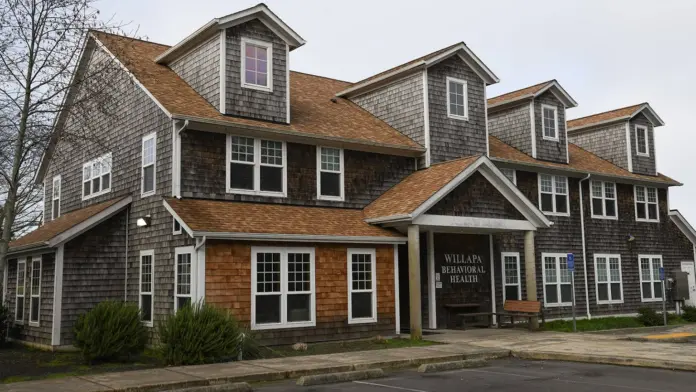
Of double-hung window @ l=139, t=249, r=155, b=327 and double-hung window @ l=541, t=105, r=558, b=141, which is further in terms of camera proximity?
double-hung window @ l=541, t=105, r=558, b=141

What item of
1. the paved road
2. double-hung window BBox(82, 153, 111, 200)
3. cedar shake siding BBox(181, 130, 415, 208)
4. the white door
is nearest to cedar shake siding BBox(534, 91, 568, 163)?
cedar shake siding BBox(181, 130, 415, 208)

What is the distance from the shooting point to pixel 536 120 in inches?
1012

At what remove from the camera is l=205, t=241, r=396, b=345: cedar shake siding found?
613 inches

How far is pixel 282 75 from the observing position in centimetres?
1927

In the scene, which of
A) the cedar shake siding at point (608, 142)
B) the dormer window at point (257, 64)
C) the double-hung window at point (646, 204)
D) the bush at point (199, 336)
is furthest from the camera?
the cedar shake siding at point (608, 142)

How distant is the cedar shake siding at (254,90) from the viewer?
18250 millimetres

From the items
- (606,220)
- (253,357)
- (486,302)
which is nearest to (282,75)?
(253,357)

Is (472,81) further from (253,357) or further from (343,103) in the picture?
(253,357)

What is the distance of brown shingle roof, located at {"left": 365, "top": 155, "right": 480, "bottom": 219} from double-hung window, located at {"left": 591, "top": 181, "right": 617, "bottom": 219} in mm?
9101

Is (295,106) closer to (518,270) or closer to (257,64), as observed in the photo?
(257,64)

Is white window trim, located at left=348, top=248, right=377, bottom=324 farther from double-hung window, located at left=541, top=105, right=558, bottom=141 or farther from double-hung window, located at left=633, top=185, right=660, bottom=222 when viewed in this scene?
double-hung window, located at left=633, top=185, right=660, bottom=222

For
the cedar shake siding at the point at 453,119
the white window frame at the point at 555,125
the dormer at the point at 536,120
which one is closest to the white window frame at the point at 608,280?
the dormer at the point at 536,120

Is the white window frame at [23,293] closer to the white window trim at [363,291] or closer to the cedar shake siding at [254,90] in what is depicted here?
the cedar shake siding at [254,90]

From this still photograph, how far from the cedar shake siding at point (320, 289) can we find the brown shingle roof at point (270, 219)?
0.38m
